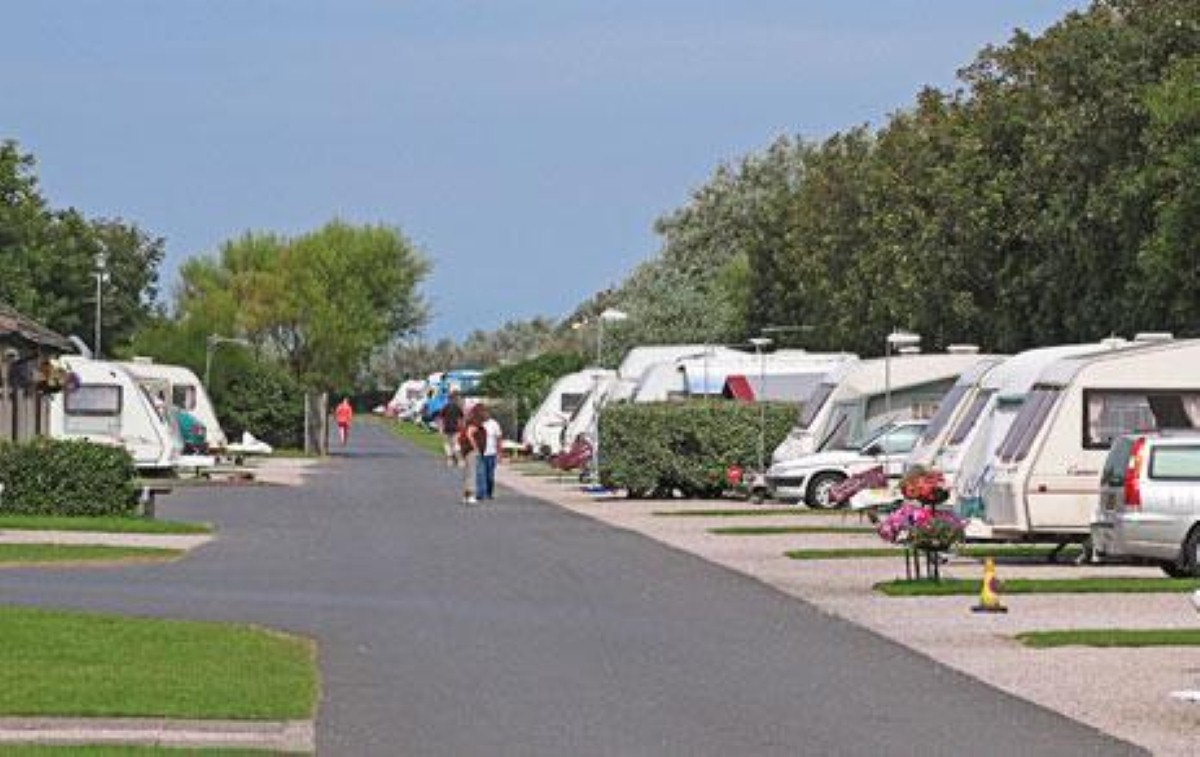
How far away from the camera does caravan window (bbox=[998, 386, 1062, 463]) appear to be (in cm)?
3238

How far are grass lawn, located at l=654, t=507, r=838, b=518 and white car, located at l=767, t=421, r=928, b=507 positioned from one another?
1.15 ft

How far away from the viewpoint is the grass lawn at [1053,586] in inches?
1091

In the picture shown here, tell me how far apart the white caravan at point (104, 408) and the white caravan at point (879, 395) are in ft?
45.6

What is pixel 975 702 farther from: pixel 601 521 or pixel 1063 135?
pixel 1063 135

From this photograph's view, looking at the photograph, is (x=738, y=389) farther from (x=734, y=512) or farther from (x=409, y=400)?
(x=409, y=400)

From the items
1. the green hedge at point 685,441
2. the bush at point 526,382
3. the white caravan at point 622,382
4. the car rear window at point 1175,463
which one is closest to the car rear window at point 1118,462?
the car rear window at point 1175,463

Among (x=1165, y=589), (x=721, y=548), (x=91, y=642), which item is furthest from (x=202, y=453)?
(x=91, y=642)

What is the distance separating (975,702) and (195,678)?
15.3ft

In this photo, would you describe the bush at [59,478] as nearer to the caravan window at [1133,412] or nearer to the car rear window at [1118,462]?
the caravan window at [1133,412]

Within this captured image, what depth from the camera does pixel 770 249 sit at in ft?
302

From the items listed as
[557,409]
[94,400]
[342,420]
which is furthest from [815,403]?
[342,420]

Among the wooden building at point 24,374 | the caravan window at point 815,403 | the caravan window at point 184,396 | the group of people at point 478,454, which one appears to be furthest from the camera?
the caravan window at point 184,396

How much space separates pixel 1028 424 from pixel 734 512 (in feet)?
45.9

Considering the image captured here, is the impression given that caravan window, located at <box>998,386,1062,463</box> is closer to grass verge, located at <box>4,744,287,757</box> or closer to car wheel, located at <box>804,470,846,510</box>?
car wheel, located at <box>804,470,846,510</box>
